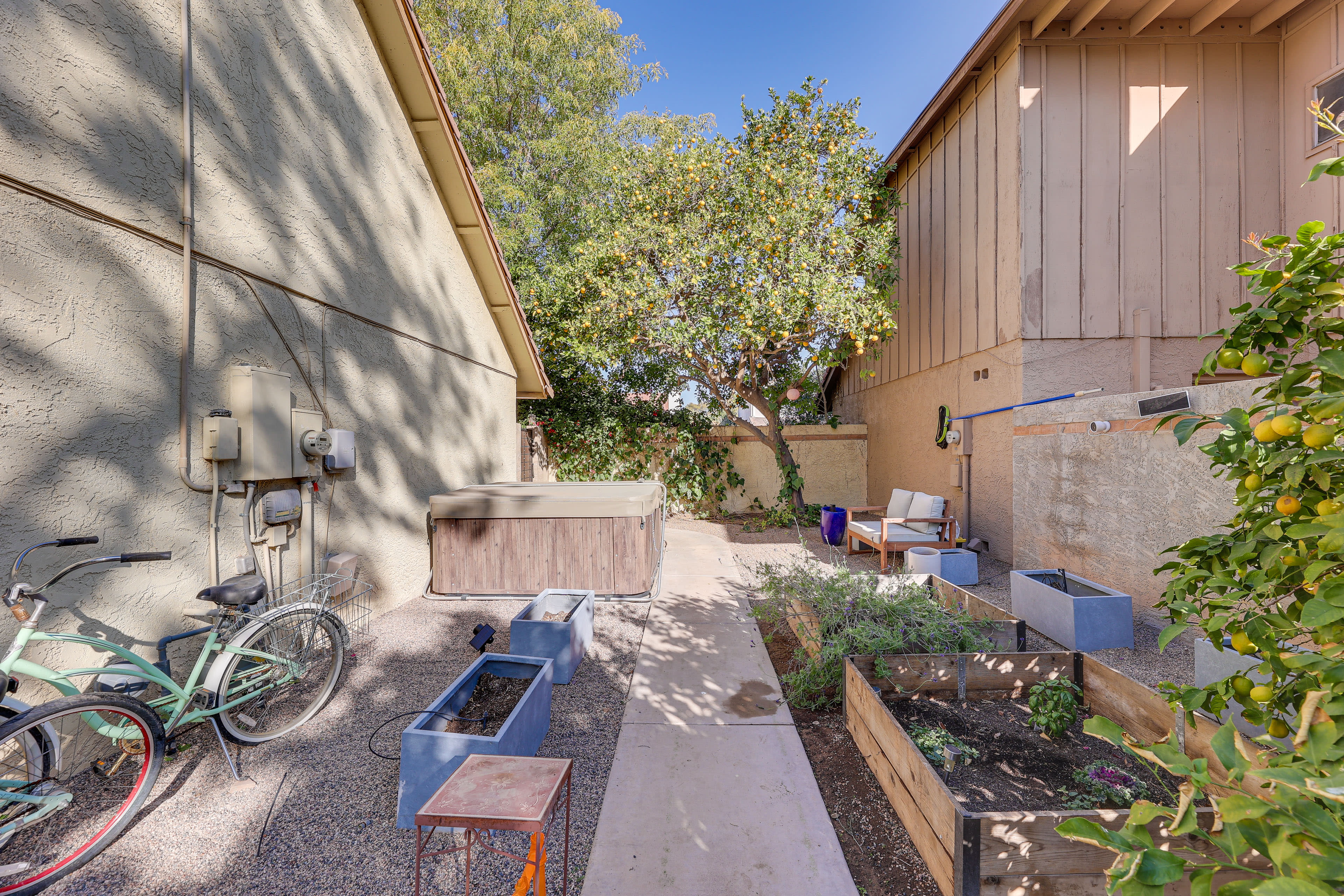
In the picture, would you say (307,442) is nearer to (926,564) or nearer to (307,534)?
(307,534)

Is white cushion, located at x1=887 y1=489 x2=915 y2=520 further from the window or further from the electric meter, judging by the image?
the electric meter

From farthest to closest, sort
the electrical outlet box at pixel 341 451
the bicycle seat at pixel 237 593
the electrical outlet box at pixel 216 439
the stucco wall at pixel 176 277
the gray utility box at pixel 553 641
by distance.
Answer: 1. the electrical outlet box at pixel 341 451
2. the gray utility box at pixel 553 641
3. the electrical outlet box at pixel 216 439
4. the bicycle seat at pixel 237 593
5. the stucco wall at pixel 176 277

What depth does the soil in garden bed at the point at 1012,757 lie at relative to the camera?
2.23 meters

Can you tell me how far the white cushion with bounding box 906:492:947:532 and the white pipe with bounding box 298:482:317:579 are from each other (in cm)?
605

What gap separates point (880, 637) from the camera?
123 inches

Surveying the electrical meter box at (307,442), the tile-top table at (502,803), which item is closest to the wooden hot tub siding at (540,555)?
the electrical meter box at (307,442)

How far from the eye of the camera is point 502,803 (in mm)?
1686

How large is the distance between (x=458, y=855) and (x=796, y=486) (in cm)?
818

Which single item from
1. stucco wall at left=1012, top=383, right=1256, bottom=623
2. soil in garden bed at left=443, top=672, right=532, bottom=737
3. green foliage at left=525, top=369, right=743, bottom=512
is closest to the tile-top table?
soil in garden bed at left=443, top=672, right=532, bottom=737

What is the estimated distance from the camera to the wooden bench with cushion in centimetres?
648

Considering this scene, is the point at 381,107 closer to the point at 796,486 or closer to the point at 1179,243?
the point at 796,486

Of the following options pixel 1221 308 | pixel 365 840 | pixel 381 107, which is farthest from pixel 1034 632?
pixel 381 107

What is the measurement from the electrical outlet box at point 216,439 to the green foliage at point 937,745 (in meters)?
3.97

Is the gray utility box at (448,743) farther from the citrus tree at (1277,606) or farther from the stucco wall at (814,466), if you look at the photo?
the stucco wall at (814,466)
